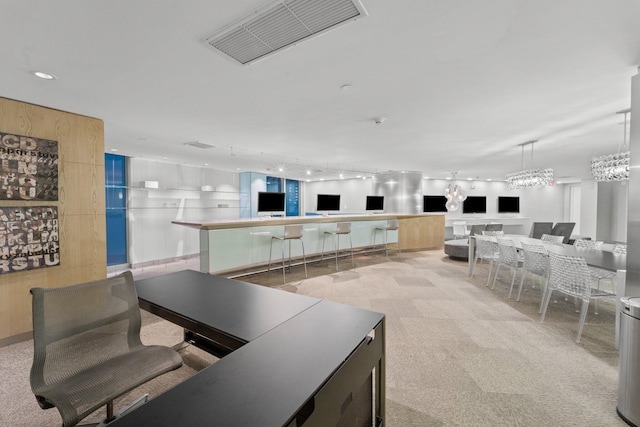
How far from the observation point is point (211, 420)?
753mm

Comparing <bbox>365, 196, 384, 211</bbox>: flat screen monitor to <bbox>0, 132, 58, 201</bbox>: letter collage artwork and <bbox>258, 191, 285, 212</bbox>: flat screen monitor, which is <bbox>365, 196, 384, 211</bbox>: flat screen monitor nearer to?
<bbox>258, 191, 285, 212</bbox>: flat screen monitor

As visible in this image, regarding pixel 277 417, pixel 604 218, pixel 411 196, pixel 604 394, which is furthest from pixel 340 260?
pixel 604 218

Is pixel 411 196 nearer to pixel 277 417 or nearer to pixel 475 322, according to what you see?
pixel 475 322

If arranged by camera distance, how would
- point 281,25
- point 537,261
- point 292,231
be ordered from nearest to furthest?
1. point 281,25
2. point 537,261
3. point 292,231

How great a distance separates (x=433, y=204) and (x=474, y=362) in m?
7.73

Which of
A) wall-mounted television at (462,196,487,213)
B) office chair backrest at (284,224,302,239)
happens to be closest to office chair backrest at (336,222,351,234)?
office chair backrest at (284,224,302,239)

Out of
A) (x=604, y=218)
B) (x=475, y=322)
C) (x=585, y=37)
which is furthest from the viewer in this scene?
(x=604, y=218)

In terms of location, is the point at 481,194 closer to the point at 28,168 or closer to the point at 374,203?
the point at 374,203

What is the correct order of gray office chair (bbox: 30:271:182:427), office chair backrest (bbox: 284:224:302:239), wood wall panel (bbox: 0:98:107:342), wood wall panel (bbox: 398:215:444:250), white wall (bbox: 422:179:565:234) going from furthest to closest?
white wall (bbox: 422:179:565:234)
wood wall panel (bbox: 398:215:444:250)
office chair backrest (bbox: 284:224:302:239)
wood wall panel (bbox: 0:98:107:342)
gray office chair (bbox: 30:271:182:427)

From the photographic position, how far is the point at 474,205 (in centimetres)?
1029

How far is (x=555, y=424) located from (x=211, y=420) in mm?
2210

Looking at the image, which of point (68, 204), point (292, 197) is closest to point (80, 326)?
point (68, 204)

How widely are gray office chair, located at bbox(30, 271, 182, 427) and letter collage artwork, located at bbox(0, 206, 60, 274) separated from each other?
2.17 meters

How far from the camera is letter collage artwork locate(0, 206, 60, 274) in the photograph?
272 cm
